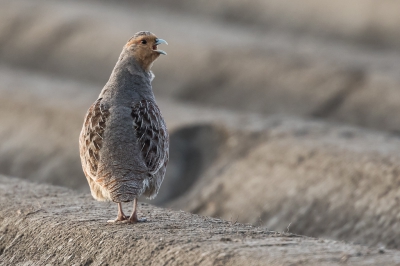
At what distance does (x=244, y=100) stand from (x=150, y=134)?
19.3 metres

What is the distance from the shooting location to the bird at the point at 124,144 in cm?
995

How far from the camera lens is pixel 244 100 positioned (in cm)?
2961

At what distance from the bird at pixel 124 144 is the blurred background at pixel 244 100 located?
733 centimetres

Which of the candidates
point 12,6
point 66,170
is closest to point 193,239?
point 66,170

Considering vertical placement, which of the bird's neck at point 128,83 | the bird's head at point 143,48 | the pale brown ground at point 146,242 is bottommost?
the pale brown ground at point 146,242

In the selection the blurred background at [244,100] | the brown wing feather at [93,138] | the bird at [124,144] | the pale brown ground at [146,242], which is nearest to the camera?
the pale brown ground at [146,242]

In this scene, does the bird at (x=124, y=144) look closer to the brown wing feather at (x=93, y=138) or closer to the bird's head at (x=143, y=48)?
the brown wing feather at (x=93, y=138)

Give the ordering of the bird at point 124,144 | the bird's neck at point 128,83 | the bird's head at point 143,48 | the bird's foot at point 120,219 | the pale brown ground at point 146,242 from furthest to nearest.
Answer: the bird's head at point 143,48 → the bird's neck at point 128,83 → the bird's foot at point 120,219 → the bird at point 124,144 → the pale brown ground at point 146,242

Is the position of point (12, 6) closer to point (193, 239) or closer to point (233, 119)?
point (233, 119)

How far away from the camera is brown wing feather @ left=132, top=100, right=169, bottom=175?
10.3 metres

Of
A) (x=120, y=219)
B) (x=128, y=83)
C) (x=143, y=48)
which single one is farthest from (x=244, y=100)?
(x=120, y=219)

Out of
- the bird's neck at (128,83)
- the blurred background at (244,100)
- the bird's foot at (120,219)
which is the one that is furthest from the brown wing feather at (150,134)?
the blurred background at (244,100)

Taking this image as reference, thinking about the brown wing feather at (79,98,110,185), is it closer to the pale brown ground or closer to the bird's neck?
the bird's neck

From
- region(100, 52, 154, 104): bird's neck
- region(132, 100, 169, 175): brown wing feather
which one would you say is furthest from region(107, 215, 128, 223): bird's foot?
region(100, 52, 154, 104): bird's neck
